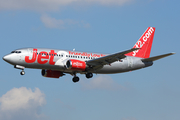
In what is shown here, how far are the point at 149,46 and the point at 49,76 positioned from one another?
19924 mm

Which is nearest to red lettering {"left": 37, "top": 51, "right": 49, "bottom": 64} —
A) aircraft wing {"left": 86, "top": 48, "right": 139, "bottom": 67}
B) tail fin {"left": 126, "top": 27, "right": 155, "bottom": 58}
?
aircraft wing {"left": 86, "top": 48, "right": 139, "bottom": 67}

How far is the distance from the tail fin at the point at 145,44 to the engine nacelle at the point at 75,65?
11750 millimetres

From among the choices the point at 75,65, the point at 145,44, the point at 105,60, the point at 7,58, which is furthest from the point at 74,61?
the point at 145,44

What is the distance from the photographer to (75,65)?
174 ft

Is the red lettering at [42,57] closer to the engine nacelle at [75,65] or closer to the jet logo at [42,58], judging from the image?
the jet logo at [42,58]

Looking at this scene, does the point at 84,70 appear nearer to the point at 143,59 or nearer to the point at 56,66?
the point at 56,66

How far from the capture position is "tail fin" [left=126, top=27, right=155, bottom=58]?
62.7 meters

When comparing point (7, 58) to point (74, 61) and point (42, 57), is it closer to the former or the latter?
point (42, 57)

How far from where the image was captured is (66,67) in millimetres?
Answer: 53312

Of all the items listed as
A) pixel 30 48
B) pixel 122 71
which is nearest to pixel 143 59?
pixel 122 71

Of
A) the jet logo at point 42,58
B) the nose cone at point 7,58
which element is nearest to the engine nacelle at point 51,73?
the jet logo at point 42,58

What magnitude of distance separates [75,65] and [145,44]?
17.6 metres

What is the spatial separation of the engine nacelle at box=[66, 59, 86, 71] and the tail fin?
11750 millimetres

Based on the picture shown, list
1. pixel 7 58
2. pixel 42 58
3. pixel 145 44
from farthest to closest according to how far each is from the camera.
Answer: pixel 145 44 < pixel 42 58 < pixel 7 58
